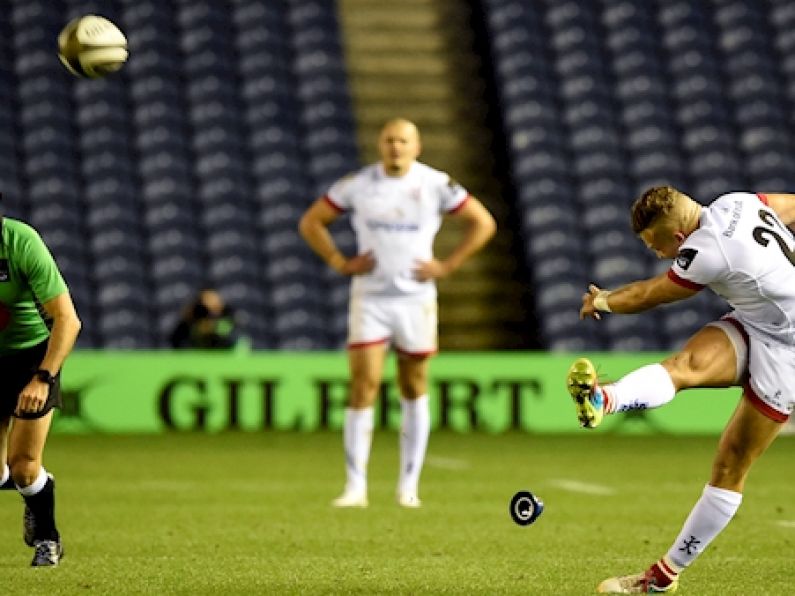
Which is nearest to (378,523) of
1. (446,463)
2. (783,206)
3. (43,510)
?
(43,510)

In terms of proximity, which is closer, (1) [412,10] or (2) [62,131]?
(2) [62,131]

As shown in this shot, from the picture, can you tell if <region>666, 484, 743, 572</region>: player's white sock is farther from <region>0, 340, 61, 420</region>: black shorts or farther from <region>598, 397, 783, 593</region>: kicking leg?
<region>0, 340, 61, 420</region>: black shorts

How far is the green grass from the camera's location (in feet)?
21.0

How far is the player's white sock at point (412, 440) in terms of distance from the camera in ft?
31.2

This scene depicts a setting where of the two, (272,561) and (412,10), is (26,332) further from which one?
(412,10)

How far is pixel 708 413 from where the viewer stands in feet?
51.7

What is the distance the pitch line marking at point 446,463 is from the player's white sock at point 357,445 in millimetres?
2421

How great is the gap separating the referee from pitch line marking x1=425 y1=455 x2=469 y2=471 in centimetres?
542

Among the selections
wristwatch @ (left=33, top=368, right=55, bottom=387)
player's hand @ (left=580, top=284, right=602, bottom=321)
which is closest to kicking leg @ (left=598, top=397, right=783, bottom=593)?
player's hand @ (left=580, top=284, right=602, bottom=321)

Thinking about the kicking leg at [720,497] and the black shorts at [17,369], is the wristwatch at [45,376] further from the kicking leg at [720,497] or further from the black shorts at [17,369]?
the kicking leg at [720,497]

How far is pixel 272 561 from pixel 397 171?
3243 mm

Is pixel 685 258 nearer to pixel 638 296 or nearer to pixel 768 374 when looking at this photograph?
pixel 638 296

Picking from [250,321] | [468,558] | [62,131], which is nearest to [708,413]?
[250,321]

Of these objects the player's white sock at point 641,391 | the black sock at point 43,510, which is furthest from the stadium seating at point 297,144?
the player's white sock at point 641,391
